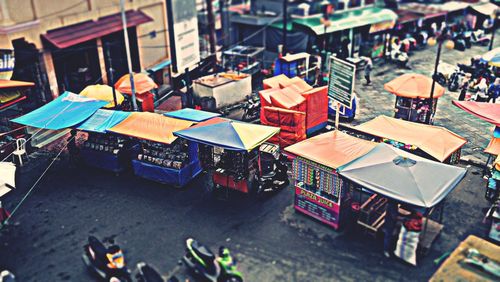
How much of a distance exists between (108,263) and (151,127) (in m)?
6.11

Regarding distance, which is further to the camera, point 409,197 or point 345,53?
point 345,53

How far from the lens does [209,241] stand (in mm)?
13625

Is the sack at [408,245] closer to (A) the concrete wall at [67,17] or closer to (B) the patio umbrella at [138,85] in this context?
(B) the patio umbrella at [138,85]

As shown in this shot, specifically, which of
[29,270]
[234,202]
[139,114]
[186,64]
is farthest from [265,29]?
[29,270]

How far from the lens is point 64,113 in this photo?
17.8m

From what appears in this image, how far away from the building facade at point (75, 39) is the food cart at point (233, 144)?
24.3 feet

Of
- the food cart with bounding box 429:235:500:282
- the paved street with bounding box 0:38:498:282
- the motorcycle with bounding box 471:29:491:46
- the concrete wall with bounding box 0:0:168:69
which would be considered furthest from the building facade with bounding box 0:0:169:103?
the motorcycle with bounding box 471:29:491:46

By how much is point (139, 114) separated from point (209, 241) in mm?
6449

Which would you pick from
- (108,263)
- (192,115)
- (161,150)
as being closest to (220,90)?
(192,115)

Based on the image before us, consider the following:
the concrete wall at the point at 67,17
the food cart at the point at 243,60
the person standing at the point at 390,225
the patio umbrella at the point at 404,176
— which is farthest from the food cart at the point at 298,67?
the person standing at the point at 390,225

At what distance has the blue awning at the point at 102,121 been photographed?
1703cm

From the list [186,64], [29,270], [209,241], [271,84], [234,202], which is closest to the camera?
[29,270]

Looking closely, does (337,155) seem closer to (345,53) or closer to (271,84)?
(271,84)

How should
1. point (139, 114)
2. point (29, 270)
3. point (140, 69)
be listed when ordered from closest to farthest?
point (29, 270)
point (139, 114)
point (140, 69)
